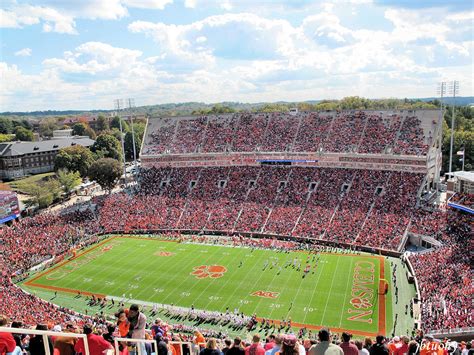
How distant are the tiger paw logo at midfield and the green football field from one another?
0.08 metres

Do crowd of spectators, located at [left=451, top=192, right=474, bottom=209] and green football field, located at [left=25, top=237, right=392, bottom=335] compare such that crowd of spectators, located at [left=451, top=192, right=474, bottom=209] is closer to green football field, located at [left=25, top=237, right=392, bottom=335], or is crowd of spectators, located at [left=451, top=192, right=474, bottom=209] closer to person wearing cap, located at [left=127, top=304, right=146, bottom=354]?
green football field, located at [left=25, top=237, right=392, bottom=335]

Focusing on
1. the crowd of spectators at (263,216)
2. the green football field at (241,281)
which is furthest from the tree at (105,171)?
the green football field at (241,281)

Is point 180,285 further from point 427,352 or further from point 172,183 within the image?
point 427,352

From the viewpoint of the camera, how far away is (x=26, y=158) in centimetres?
7244

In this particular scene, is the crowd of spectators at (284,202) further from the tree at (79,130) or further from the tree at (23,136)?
the tree at (79,130)

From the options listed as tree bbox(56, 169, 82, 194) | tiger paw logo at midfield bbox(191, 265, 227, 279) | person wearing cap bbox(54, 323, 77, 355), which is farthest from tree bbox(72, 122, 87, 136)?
person wearing cap bbox(54, 323, 77, 355)

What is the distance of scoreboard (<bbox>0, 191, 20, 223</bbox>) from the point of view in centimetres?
4043

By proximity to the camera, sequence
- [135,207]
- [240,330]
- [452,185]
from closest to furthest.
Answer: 1. [240,330]
2. [452,185]
3. [135,207]

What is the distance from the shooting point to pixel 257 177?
4859 centimetres

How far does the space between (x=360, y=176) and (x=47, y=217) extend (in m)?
33.9

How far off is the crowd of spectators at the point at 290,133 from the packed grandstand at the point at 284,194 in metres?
0.14

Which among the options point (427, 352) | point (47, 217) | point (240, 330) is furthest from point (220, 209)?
point (427, 352)

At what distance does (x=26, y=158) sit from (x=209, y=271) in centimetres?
5332

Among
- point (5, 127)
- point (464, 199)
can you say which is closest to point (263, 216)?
point (464, 199)
